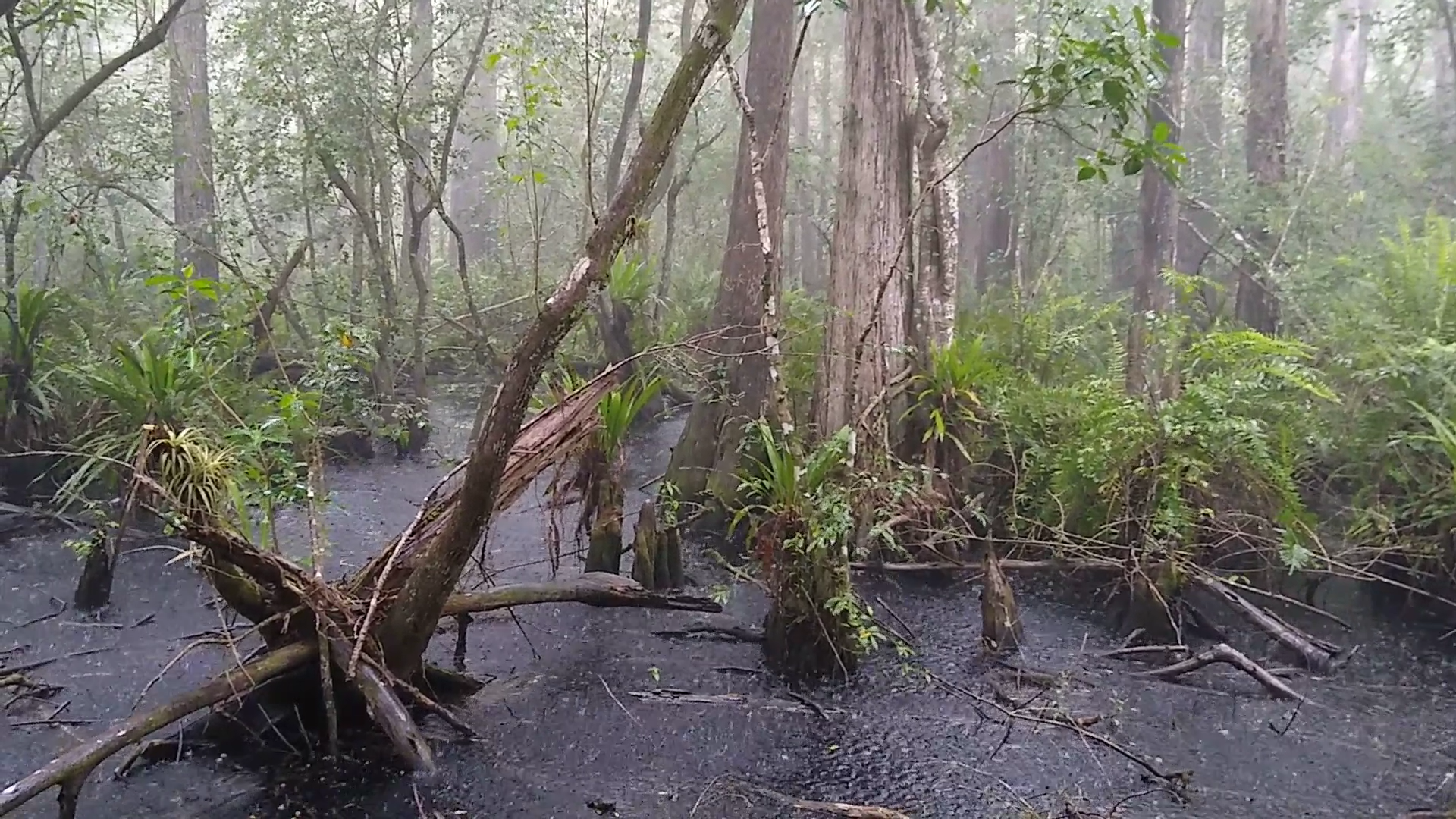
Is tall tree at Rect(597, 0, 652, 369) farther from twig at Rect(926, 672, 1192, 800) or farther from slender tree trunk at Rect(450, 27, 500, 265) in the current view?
twig at Rect(926, 672, 1192, 800)

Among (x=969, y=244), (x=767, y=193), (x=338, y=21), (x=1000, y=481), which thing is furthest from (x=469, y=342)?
(x=969, y=244)

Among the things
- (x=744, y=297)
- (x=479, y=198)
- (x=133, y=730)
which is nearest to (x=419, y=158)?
(x=744, y=297)

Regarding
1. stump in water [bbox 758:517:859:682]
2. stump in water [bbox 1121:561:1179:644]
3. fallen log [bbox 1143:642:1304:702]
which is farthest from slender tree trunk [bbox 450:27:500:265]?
fallen log [bbox 1143:642:1304:702]

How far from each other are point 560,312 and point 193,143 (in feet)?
27.7

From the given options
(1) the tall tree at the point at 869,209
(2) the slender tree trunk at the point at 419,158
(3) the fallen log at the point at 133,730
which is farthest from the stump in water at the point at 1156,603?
(2) the slender tree trunk at the point at 419,158

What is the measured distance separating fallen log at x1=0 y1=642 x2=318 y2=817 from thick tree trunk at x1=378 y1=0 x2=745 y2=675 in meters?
0.51

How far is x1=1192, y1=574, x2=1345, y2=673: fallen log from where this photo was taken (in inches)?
210

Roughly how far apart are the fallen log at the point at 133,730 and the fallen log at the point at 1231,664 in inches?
147

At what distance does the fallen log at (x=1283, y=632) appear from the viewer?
17.5 ft

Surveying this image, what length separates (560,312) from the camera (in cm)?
343

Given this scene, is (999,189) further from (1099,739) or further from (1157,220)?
(1099,739)

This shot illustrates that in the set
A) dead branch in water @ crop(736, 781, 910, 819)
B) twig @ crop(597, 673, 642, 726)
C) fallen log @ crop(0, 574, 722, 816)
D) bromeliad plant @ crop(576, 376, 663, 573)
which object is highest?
bromeliad plant @ crop(576, 376, 663, 573)

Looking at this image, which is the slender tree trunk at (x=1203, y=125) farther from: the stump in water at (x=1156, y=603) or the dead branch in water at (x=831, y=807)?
the dead branch in water at (x=831, y=807)

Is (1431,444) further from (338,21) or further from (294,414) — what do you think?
(338,21)
